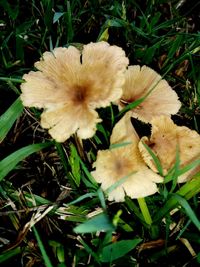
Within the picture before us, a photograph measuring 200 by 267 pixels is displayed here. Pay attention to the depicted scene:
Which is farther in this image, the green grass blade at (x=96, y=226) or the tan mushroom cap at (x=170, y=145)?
the tan mushroom cap at (x=170, y=145)

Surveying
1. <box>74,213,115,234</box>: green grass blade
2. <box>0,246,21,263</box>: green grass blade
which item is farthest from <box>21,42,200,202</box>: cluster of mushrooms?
<box>0,246,21,263</box>: green grass blade

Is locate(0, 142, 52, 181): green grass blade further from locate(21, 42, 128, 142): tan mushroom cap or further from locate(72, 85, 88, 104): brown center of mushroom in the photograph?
locate(72, 85, 88, 104): brown center of mushroom

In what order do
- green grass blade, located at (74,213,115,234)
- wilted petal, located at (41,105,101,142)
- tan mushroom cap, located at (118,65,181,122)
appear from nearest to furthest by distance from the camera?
green grass blade, located at (74,213,115,234) → wilted petal, located at (41,105,101,142) → tan mushroom cap, located at (118,65,181,122)

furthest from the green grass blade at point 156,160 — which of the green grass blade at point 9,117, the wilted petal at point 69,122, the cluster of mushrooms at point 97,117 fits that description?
the green grass blade at point 9,117

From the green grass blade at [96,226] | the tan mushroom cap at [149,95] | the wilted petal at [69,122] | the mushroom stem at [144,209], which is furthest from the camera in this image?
the tan mushroom cap at [149,95]

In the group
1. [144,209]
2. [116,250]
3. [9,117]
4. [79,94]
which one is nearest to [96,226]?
[116,250]

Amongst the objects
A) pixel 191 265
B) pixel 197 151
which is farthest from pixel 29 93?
pixel 191 265

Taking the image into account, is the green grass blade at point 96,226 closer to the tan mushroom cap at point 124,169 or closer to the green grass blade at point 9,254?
the tan mushroom cap at point 124,169

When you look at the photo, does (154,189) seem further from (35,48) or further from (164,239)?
(35,48)
